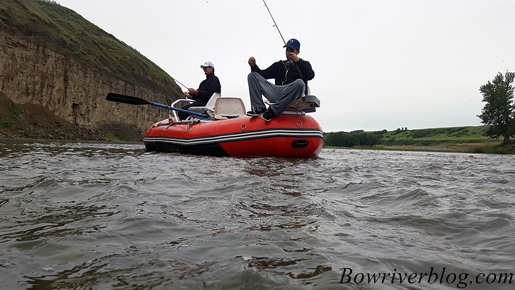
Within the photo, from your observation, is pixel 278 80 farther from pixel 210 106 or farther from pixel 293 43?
pixel 210 106

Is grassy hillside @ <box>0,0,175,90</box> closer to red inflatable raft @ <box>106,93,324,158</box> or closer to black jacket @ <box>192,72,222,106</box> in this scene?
black jacket @ <box>192,72,222,106</box>

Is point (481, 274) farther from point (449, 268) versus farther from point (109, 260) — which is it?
point (109, 260)

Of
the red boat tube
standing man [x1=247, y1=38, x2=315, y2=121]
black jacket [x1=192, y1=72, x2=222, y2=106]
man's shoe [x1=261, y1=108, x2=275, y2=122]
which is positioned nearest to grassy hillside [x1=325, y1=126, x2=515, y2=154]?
black jacket [x1=192, y1=72, x2=222, y2=106]

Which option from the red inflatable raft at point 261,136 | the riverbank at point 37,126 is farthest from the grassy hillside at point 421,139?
the red inflatable raft at point 261,136

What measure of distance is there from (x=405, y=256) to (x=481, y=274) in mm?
285

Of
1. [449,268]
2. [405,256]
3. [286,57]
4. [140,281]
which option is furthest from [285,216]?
[286,57]

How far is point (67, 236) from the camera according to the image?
175 cm

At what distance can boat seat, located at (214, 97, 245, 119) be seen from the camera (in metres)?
9.43

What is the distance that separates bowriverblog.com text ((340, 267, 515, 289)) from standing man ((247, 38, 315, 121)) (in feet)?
19.2

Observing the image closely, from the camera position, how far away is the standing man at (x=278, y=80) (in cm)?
715

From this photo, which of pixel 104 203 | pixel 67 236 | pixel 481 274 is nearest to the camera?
pixel 481 274

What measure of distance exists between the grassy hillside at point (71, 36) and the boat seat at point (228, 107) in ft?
74.3

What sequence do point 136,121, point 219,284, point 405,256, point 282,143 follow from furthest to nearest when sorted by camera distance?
point 136,121, point 282,143, point 405,256, point 219,284

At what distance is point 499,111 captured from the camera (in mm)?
43438
